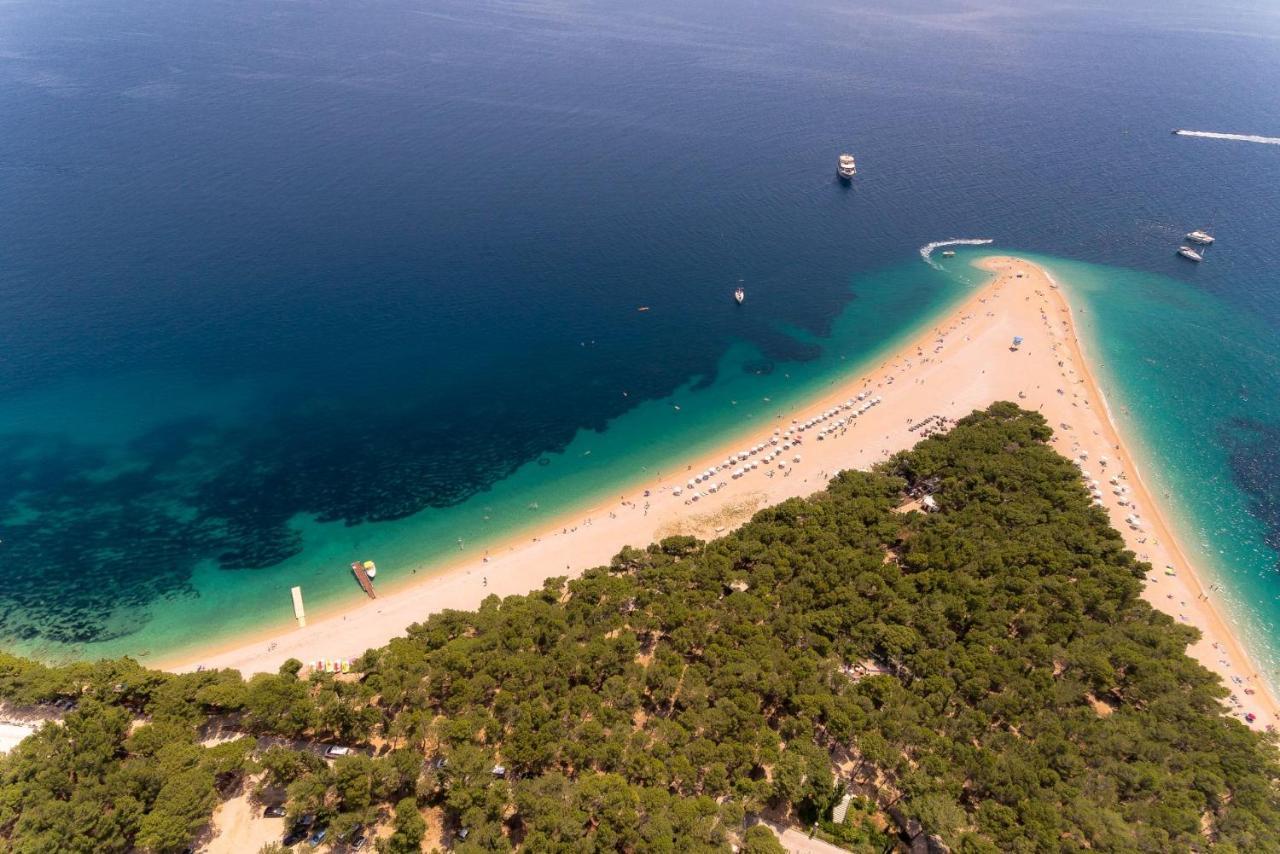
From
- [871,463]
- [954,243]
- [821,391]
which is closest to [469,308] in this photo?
[821,391]

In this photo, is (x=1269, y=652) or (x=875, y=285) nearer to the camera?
(x=1269, y=652)

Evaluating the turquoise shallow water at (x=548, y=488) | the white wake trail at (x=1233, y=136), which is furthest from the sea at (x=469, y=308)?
the white wake trail at (x=1233, y=136)

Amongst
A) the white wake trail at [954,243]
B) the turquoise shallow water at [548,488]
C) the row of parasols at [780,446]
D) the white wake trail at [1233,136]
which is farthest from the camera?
the white wake trail at [1233,136]

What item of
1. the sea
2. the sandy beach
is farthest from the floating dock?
the sandy beach

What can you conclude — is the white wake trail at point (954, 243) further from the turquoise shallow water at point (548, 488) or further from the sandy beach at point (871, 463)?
the sandy beach at point (871, 463)

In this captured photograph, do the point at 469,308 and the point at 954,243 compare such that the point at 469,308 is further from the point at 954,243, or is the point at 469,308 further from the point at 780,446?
the point at 954,243

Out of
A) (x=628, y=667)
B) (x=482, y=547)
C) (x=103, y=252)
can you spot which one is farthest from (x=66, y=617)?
(x=103, y=252)

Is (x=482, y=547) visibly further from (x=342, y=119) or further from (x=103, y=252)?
(x=342, y=119)

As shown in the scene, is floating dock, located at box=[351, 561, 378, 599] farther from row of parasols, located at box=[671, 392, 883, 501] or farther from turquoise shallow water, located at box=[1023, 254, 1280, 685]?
turquoise shallow water, located at box=[1023, 254, 1280, 685]
